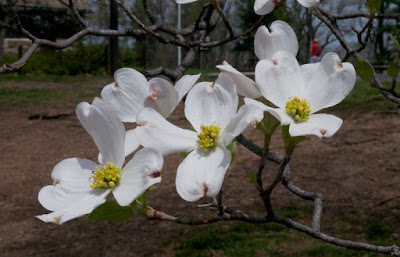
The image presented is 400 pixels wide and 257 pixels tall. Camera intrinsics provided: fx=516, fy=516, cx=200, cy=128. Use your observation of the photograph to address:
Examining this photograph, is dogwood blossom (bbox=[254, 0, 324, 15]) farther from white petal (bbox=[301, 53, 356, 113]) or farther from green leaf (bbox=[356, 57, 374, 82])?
green leaf (bbox=[356, 57, 374, 82])

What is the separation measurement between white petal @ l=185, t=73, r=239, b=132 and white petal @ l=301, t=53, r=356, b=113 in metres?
0.07

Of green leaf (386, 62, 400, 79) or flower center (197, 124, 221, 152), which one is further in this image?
green leaf (386, 62, 400, 79)

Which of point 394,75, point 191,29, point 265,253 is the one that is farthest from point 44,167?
point 394,75

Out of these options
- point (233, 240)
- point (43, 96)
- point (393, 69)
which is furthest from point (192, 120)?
point (43, 96)

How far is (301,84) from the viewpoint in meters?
0.47

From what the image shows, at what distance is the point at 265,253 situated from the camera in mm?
2539

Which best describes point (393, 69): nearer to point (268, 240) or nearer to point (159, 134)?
point (159, 134)

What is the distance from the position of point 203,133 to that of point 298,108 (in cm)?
8

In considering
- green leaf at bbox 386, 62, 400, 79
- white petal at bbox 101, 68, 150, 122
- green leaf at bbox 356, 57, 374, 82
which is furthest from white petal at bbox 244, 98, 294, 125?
green leaf at bbox 386, 62, 400, 79

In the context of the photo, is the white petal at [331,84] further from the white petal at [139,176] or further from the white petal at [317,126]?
the white petal at [139,176]

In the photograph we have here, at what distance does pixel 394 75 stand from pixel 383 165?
3.17 meters

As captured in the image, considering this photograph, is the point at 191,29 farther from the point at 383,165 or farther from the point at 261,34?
the point at 383,165

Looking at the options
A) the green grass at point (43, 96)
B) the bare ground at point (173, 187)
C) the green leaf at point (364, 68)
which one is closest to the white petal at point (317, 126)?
the green leaf at point (364, 68)

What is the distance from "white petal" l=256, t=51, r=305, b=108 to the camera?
445 mm
